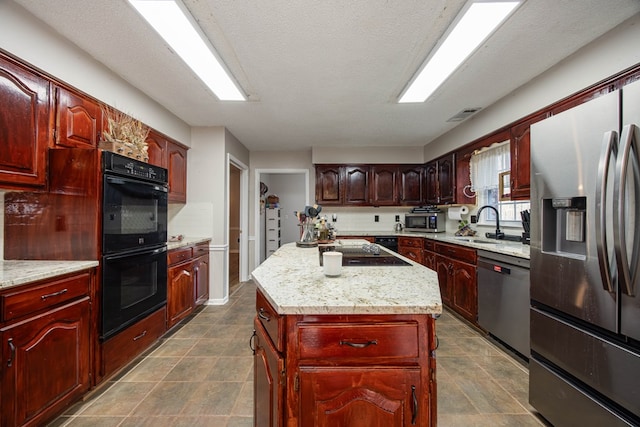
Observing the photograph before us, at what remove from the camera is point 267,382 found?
103 centimetres

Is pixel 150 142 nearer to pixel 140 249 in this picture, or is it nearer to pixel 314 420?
pixel 140 249

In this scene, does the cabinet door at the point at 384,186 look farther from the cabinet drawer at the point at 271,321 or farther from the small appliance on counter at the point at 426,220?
the cabinet drawer at the point at 271,321

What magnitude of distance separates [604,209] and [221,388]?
240 centimetres

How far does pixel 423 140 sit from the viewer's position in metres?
4.39

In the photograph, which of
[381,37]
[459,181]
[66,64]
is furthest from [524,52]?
[66,64]

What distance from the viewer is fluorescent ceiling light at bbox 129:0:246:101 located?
153 centimetres

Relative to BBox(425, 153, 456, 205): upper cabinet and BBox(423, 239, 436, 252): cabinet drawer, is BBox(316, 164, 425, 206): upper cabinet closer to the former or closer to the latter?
BBox(425, 153, 456, 205): upper cabinet

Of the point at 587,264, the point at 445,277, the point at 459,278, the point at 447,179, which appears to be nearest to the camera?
the point at 587,264

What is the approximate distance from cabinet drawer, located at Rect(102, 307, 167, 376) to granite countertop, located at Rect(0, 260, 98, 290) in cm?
59

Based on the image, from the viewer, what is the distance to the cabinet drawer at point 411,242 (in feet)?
13.2

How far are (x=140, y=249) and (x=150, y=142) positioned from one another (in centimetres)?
132

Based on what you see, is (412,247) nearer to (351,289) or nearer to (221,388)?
(221,388)

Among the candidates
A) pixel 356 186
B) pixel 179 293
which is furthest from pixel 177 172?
pixel 356 186

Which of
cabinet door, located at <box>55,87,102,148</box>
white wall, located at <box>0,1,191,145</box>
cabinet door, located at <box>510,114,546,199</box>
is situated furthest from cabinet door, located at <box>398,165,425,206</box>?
cabinet door, located at <box>55,87,102,148</box>
